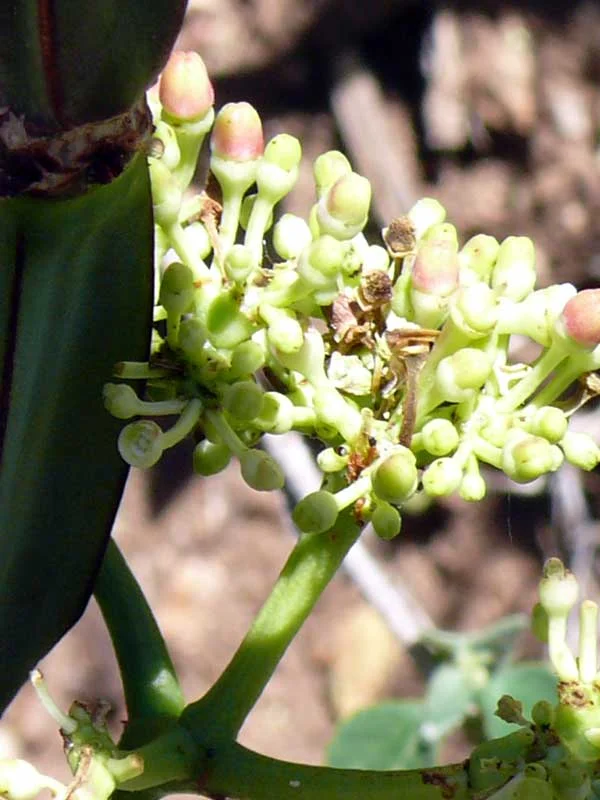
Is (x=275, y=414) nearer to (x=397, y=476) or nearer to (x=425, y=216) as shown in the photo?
(x=397, y=476)

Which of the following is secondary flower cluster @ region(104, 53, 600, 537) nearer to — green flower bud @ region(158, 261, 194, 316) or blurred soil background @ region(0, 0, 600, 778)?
green flower bud @ region(158, 261, 194, 316)

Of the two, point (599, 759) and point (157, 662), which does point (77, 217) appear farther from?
point (599, 759)

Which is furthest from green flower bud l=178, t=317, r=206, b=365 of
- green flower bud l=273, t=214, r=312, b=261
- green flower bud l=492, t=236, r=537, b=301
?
green flower bud l=492, t=236, r=537, b=301

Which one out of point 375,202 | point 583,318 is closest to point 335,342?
point 583,318

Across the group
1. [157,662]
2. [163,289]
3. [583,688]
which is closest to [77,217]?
[163,289]

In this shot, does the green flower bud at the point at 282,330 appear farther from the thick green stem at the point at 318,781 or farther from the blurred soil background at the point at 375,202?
the blurred soil background at the point at 375,202

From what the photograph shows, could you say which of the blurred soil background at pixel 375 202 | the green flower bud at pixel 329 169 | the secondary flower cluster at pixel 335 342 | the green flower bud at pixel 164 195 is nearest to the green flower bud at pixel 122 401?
the secondary flower cluster at pixel 335 342
